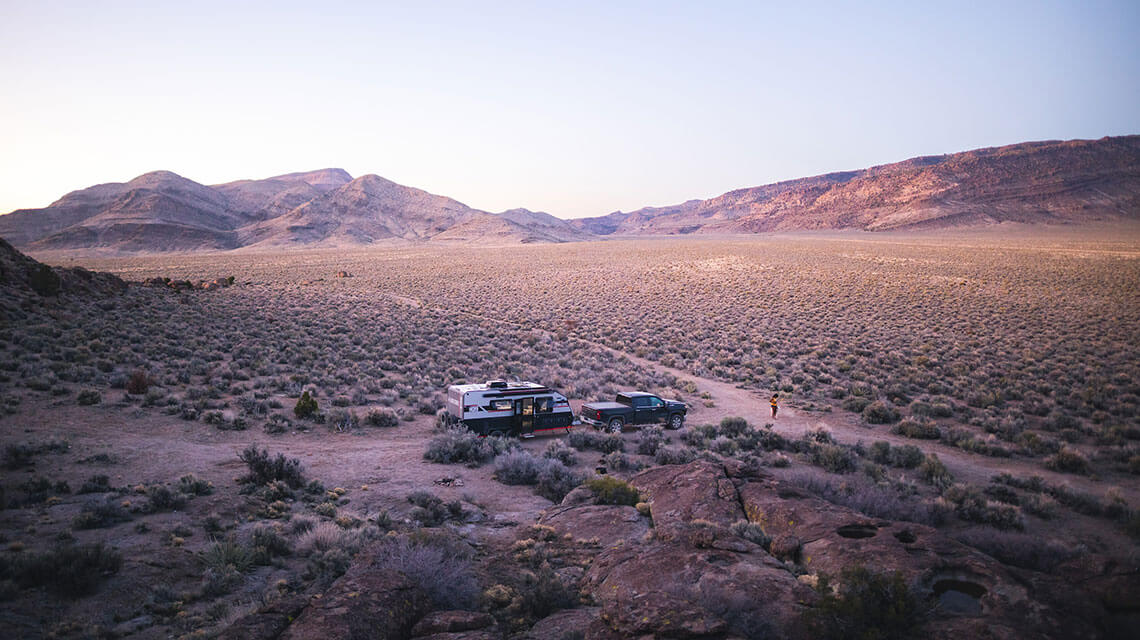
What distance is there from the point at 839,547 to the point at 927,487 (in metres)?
6.73

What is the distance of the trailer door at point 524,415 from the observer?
615 inches

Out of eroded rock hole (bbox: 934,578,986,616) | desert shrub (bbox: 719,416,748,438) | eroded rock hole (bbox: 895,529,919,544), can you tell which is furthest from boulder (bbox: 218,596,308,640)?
desert shrub (bbox: 719,416,748,438)

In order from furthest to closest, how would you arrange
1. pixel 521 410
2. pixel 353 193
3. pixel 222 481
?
pixel 353 193 < pixel 521 410 < pixel 222 481

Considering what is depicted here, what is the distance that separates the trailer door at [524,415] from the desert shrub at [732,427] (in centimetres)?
582

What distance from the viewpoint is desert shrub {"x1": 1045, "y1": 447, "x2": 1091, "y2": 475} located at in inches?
524

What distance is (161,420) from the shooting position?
49.4 ft

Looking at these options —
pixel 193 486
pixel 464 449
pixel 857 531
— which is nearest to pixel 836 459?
pixel 857 531

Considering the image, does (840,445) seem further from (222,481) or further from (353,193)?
(353,193)

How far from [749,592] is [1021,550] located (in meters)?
4.64

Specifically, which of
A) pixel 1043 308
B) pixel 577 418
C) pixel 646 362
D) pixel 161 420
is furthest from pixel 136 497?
pixel 1043 308

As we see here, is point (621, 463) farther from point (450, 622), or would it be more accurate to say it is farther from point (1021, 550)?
point (450, 622)

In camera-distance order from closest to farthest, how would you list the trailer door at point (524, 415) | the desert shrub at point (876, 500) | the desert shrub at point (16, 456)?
the desert shrub at point (876, 500) → the desert shrub at point (16, 456) → the trailer door at point (524, 415)

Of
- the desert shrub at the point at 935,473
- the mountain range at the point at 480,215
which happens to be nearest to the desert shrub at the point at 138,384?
the desert shrub at the point at 935,473

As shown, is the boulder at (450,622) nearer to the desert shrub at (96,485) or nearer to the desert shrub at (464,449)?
the desert shrub at (464,449)
